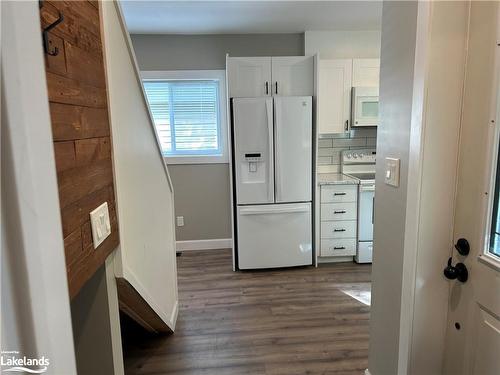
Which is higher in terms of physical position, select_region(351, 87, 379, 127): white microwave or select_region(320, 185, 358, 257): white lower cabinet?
select_region(351, 87, 379, 127): white microwave

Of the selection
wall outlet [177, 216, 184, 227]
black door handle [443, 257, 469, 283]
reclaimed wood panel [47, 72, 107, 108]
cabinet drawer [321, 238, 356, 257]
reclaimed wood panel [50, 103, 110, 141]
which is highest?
reclaimed wood panel [47, 72, 107, 108]

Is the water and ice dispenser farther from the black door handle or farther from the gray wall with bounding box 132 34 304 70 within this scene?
the black door handle

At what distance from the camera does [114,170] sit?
122 centimetres

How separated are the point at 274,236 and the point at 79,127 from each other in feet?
8.73

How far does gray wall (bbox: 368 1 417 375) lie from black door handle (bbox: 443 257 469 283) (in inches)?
7.6

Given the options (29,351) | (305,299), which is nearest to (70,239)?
(29,351)

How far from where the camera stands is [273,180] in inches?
130

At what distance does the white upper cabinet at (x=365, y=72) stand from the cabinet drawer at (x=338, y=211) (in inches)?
50.5

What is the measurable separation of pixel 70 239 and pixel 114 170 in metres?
0.41

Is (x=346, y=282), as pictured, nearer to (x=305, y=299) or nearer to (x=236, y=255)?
(x=305, y=299)

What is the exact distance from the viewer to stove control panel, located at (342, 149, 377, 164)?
3.88 meters

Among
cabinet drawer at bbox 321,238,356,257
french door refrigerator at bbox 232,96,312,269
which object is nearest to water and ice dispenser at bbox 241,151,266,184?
french door refrigerator at bbox 232,96,312,269

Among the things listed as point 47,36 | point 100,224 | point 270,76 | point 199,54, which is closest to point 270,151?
point 270,76

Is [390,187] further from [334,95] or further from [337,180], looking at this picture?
[334,95]
